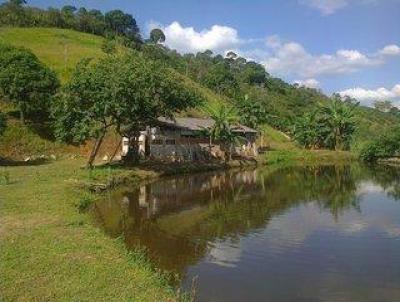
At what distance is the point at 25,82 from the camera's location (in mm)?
55875

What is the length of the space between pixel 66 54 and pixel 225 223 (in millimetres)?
73971

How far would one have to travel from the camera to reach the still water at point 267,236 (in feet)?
52.9

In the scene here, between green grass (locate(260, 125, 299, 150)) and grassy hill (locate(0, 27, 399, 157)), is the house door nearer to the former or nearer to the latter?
grassy hill (locate(0, 27, 399, 157))

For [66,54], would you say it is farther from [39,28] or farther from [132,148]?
[132,148]

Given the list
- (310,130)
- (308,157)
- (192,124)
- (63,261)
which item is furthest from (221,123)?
(63,261)

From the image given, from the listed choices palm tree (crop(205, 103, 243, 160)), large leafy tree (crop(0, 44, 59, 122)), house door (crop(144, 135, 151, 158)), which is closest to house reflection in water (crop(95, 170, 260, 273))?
Answer: house door (crop(144, 135, 151, 158))

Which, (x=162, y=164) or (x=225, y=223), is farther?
(x=162, y=164)

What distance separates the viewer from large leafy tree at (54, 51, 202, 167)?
4175 cm

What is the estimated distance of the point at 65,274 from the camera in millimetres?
14648

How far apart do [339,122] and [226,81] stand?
44.0 m

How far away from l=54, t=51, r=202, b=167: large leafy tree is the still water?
6537 mm

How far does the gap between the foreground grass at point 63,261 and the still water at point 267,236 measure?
64.3 inches

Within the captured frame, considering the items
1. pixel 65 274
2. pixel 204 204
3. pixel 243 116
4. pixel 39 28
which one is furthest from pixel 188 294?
pixel 39 28

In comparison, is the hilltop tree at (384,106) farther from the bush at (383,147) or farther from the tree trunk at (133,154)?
the tree trunk at (133,154)
